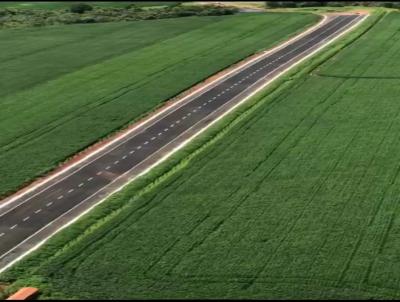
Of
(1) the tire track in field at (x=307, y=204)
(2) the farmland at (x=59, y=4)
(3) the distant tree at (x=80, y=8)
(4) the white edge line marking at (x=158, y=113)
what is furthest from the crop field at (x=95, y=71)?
(2) the farmland at (x=59, y=4)

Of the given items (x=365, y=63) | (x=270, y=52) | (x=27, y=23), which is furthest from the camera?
(x=27, y=23)

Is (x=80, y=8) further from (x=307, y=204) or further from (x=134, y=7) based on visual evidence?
(x=307, y=204)

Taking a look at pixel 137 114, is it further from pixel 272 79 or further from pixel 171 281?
pixel 171 281

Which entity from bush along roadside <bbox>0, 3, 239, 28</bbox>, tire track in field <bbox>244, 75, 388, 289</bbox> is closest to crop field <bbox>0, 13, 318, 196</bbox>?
bush along roadside <bbox>0, 3, 239, 28</bbox>

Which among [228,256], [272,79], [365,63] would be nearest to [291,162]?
[228,256]

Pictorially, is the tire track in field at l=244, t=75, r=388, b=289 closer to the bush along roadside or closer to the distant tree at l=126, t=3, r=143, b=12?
the bush along roadside
